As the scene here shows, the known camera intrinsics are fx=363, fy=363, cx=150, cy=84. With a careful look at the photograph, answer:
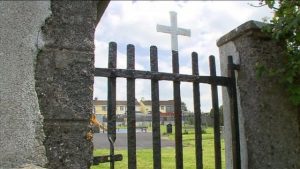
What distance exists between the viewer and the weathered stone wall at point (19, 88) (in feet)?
5.36

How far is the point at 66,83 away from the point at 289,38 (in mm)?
2413

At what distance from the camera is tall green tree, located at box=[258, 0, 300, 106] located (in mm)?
3220

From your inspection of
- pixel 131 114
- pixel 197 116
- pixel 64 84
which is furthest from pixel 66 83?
pixel 197 116

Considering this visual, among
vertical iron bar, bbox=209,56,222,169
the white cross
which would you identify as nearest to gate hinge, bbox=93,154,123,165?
vertical iron bar, bbox=209,56,222,169

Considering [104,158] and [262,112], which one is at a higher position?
[262,112]

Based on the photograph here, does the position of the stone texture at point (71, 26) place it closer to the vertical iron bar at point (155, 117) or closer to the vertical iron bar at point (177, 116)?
the vertical iron bar at point (155, 117)

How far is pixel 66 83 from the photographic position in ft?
5.77

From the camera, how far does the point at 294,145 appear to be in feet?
11.0

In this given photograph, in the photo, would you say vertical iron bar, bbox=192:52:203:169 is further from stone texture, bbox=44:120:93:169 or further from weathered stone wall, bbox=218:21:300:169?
stone texture, bbox=44:120:93:169

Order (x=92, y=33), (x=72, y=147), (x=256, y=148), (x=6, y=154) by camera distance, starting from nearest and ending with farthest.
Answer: (x=6, y=154)
(x=72, y=147)
(x=92, y=33)
(x=256, y=148)

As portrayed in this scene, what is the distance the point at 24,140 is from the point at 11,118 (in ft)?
0.38

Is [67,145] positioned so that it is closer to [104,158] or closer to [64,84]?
[64,84]

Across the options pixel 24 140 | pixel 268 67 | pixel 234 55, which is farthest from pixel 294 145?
pixel 24 140

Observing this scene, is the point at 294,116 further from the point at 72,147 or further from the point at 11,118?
the point at 11,118
